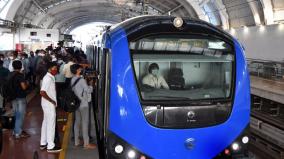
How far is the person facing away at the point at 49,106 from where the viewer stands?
24.9 feet

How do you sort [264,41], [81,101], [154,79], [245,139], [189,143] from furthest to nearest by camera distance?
[264,41]
[81,101]
[245,139]
[154,79]
[189,143]

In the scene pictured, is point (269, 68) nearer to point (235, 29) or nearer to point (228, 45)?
point (235, 29)

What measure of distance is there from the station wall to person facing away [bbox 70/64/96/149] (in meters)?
17.3

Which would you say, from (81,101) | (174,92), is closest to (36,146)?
(81,101)

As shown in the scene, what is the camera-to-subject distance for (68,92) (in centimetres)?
774

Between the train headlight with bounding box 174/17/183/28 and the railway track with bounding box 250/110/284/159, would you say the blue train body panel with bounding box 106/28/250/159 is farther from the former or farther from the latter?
the railway track with bounding box 250/110/284/159

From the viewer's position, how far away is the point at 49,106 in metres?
7.77

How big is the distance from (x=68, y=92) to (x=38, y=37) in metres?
15.4

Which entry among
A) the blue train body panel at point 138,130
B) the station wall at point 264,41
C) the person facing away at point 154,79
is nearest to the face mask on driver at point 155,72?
the person facing away at point 154,79

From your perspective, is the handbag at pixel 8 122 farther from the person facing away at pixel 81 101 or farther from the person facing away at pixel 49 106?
the person facing away at pixel 81 101

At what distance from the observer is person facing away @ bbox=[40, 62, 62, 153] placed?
760 centimetres

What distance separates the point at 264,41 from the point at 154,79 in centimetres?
2091

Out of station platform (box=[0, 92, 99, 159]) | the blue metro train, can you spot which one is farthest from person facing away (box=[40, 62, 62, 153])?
the blue metro train

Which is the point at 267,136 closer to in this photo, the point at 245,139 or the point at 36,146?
the point at 245,139
